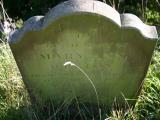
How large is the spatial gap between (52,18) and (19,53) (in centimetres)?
44

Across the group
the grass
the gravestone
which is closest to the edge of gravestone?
the gravestone

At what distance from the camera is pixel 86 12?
3.31m

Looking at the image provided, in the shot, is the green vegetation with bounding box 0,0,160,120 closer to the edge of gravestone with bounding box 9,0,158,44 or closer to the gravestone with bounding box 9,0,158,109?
the gravestone with bounding box 9,0,158,109

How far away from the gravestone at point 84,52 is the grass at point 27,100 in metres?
0.14

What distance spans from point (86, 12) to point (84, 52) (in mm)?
368

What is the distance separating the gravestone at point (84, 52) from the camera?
3.38 m

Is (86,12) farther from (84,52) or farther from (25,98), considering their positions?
(25,98)

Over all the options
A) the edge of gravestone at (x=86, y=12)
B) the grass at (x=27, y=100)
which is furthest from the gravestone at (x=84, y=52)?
the grass at (x=27, y=100)

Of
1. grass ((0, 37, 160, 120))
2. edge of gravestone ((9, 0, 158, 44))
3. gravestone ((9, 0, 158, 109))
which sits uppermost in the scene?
edge of gravestone ((9, 0, 158, 44))

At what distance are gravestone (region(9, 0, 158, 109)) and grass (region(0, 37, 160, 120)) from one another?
137mm

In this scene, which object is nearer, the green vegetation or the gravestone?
the gravestone

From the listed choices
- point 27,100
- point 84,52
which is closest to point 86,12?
point 84,52

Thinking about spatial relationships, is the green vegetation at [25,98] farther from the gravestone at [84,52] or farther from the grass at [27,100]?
the gravestone at [84,52]

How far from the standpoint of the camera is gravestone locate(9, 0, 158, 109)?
338 cm
